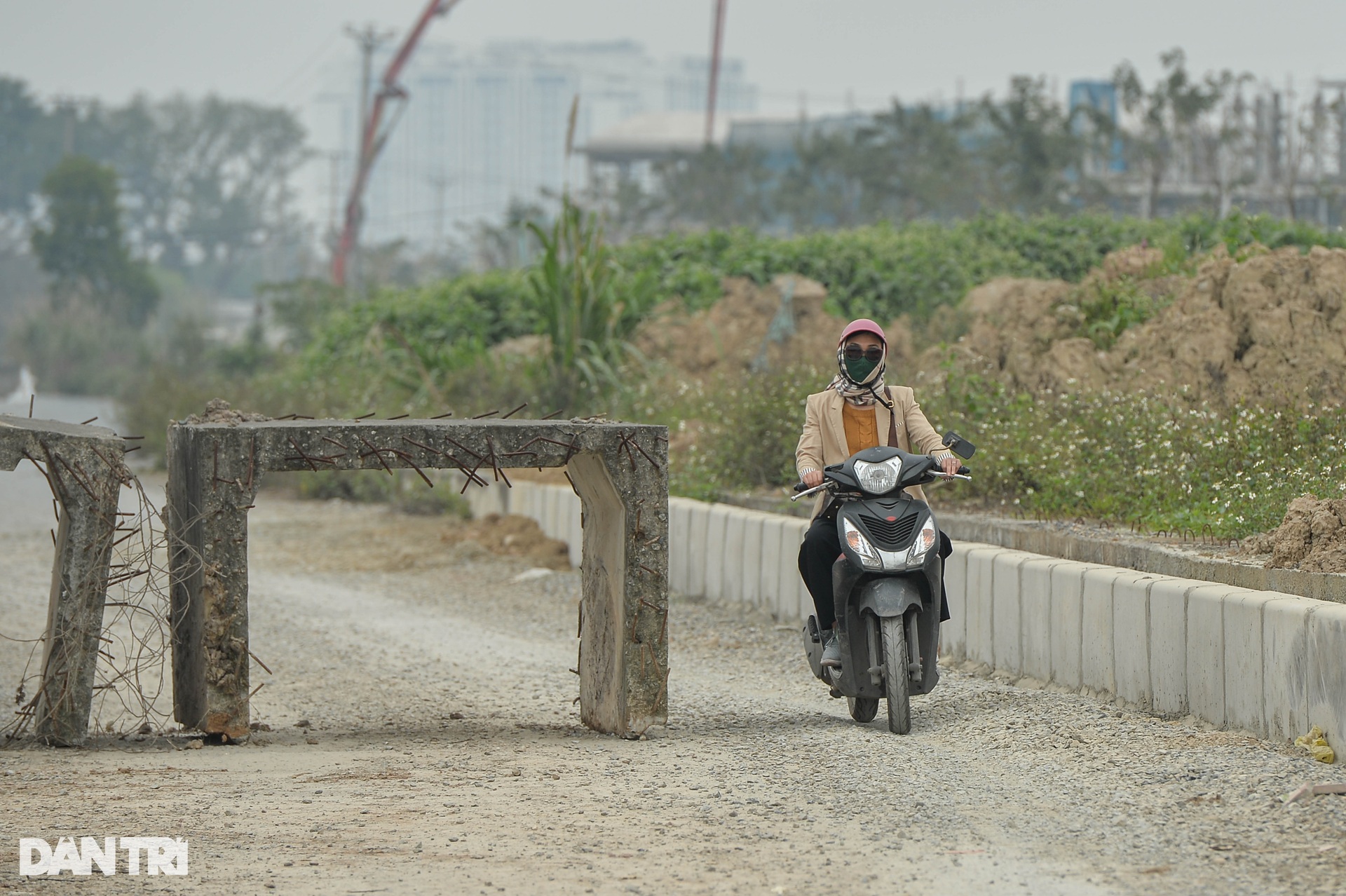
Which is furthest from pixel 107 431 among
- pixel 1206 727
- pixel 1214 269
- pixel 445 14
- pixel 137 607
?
pixel 445 14

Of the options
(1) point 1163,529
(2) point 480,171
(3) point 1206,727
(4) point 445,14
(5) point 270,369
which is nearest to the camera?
(3) point 1206,727

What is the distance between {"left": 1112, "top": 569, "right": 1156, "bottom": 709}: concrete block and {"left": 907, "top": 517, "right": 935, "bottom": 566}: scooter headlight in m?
0.99

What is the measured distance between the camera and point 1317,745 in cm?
529

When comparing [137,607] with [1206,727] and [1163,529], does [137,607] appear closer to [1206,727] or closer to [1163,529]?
[1206,727]

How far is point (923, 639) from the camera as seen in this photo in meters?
6.27

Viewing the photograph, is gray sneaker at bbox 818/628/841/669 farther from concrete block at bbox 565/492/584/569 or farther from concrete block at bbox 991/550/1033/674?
concrete block at bbox 565/492/584/569

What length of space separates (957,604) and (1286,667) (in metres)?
2.72

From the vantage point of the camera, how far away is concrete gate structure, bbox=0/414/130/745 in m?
6.18

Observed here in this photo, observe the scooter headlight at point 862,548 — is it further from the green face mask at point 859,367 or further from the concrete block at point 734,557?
the concrete block at point 734,557

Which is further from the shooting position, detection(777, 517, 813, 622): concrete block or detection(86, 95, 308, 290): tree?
detection(86, 95, 308, 290): tree

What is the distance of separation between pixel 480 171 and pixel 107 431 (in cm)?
19249

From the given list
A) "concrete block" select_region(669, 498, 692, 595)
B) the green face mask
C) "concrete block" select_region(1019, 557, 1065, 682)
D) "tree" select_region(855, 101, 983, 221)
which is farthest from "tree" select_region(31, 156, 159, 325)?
the green face mask

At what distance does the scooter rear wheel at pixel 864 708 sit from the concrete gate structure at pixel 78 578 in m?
3.10

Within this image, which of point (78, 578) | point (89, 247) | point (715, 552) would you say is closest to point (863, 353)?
point (78, 578)
